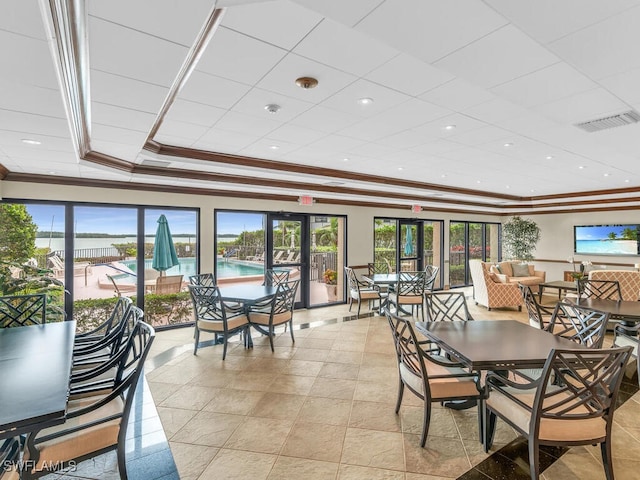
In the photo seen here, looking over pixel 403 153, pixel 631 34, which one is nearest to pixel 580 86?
pixel 631 34

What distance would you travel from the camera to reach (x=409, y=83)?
7.55 feet

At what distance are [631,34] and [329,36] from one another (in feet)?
4.54

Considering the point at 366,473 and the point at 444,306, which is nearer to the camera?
the point at 366,473

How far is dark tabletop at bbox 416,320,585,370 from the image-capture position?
2.21 m

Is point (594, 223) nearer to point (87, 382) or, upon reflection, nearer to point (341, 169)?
point (341, 169)

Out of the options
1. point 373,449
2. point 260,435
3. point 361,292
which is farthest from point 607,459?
point 361,292

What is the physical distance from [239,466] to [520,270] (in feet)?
29.8

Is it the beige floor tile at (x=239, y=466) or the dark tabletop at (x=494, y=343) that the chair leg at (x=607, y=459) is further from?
the beige floor tile at (x=239, y=466)

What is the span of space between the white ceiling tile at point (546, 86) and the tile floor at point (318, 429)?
244 cm

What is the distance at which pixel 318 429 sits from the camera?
269 centimetres

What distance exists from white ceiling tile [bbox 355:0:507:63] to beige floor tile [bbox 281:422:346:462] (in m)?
2.56

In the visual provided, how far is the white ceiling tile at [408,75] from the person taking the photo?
203 cm

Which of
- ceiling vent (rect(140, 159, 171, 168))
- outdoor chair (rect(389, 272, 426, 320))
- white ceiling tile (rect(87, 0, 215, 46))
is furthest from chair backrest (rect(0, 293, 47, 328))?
outdoor chair (rect(389, 272, 426, 320))

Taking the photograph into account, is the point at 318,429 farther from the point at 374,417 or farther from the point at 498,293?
the point at 498,293
